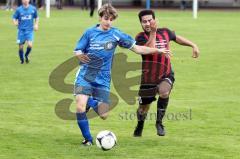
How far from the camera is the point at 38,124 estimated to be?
12984mm

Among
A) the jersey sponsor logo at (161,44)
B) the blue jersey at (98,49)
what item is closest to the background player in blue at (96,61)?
the blue jersey at (98,49)

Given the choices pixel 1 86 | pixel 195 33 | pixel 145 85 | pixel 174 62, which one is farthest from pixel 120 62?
pixel 195 33

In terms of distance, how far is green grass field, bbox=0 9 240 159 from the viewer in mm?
10836

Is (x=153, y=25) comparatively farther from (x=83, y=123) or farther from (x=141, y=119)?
(x=83, y=123)

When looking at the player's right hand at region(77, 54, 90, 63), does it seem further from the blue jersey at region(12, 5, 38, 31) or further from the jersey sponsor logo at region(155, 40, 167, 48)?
the blue jersey at region(12, 5, 38, 31)

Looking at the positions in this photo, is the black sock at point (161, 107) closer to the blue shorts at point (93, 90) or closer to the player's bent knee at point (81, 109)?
the blue shorts at point (93, 90)

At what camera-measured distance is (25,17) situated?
24.1 meters

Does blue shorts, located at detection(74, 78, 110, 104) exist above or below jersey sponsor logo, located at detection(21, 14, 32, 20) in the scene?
above

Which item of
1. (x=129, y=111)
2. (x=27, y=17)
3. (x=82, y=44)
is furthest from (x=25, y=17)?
(x=82, y=44)

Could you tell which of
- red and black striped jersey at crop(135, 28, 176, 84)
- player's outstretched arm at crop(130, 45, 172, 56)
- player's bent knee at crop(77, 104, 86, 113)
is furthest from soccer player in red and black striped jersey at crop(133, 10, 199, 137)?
player's bent knee at crop(77, 104, 86, 113)

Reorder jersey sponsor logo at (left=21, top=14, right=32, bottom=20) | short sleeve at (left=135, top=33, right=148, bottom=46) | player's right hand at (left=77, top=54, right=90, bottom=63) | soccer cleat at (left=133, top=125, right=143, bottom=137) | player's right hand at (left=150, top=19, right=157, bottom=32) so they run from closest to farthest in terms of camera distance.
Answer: player's right hand at (left=77, top=54, right=90, bottom=63) < player's right hand at (left=150, top=19, right=157, bottom=32) < short sleeve at (left=135, top=33, right=148, bottom=46) < soccer cleat at (left=133, top=125, right=143, bottom=137) < jersey sponsor logo at (left=21, top=14, right=32, bottom=20)

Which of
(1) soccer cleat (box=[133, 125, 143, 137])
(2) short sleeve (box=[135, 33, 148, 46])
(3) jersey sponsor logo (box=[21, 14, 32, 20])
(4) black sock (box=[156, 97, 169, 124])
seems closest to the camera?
(2) short sleeve (box=[135, 33, 148, 46])

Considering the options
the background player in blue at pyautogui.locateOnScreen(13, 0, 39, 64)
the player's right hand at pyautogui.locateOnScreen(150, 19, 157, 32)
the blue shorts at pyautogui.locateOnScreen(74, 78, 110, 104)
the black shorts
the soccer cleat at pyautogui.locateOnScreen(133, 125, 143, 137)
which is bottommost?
the background player in blue at pyautogui.locateOnScreen(13, 0, 39, 64)

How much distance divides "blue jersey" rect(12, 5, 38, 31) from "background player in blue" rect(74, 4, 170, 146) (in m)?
13.2
